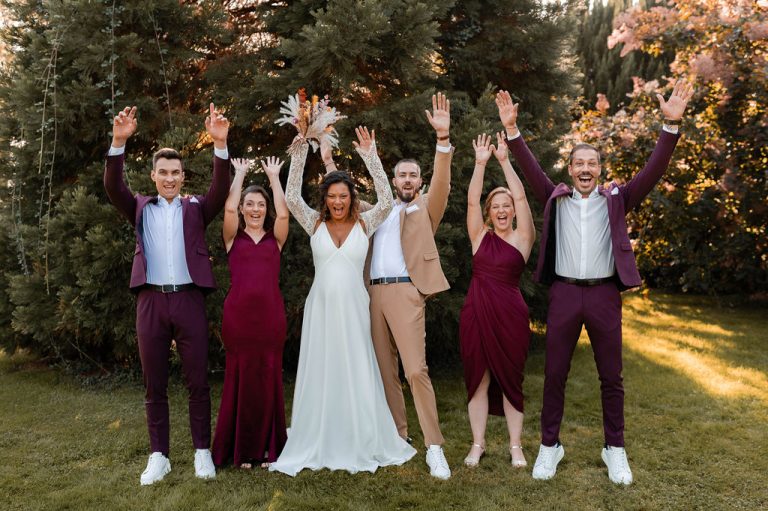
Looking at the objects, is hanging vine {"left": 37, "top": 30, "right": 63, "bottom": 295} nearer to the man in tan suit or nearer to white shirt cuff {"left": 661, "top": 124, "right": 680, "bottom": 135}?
the man in tan suit

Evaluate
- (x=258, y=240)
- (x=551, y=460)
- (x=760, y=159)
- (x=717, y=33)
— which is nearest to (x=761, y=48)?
(x=717, y=33)

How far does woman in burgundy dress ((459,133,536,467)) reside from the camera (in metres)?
3.90

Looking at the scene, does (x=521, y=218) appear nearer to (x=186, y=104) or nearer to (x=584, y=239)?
(x=584, y=239)

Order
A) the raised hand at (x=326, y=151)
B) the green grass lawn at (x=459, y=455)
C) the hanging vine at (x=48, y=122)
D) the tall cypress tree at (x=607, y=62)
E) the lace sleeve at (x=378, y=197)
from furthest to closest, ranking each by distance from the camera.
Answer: the tall cypress tree at (x=607, y=62) < the hanging vine at (x=48, y=122) < the raised hand at (x=326, y=151) < the lace sleeve at (x=378, y=197) < the green grass lawn at (x=459, y=455)

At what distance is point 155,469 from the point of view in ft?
12.2

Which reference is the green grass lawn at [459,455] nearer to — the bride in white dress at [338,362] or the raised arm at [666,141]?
the bride in white dress at [338,362]

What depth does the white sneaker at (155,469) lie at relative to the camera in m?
3.68

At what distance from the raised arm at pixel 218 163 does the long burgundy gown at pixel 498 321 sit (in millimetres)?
1639

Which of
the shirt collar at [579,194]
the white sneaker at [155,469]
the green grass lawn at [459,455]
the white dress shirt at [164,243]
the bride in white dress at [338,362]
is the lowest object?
the green grass lawn at [459,455]

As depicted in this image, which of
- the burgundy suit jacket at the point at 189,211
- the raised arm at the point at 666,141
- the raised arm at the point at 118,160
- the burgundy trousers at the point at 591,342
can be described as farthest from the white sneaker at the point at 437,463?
the raised arm at the point at 118,160

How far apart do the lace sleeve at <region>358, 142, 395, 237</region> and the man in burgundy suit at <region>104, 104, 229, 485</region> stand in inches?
35.3

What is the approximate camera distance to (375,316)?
13.2 feet

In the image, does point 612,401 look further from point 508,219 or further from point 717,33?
point 717,33

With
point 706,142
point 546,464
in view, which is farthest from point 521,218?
point 706,142
